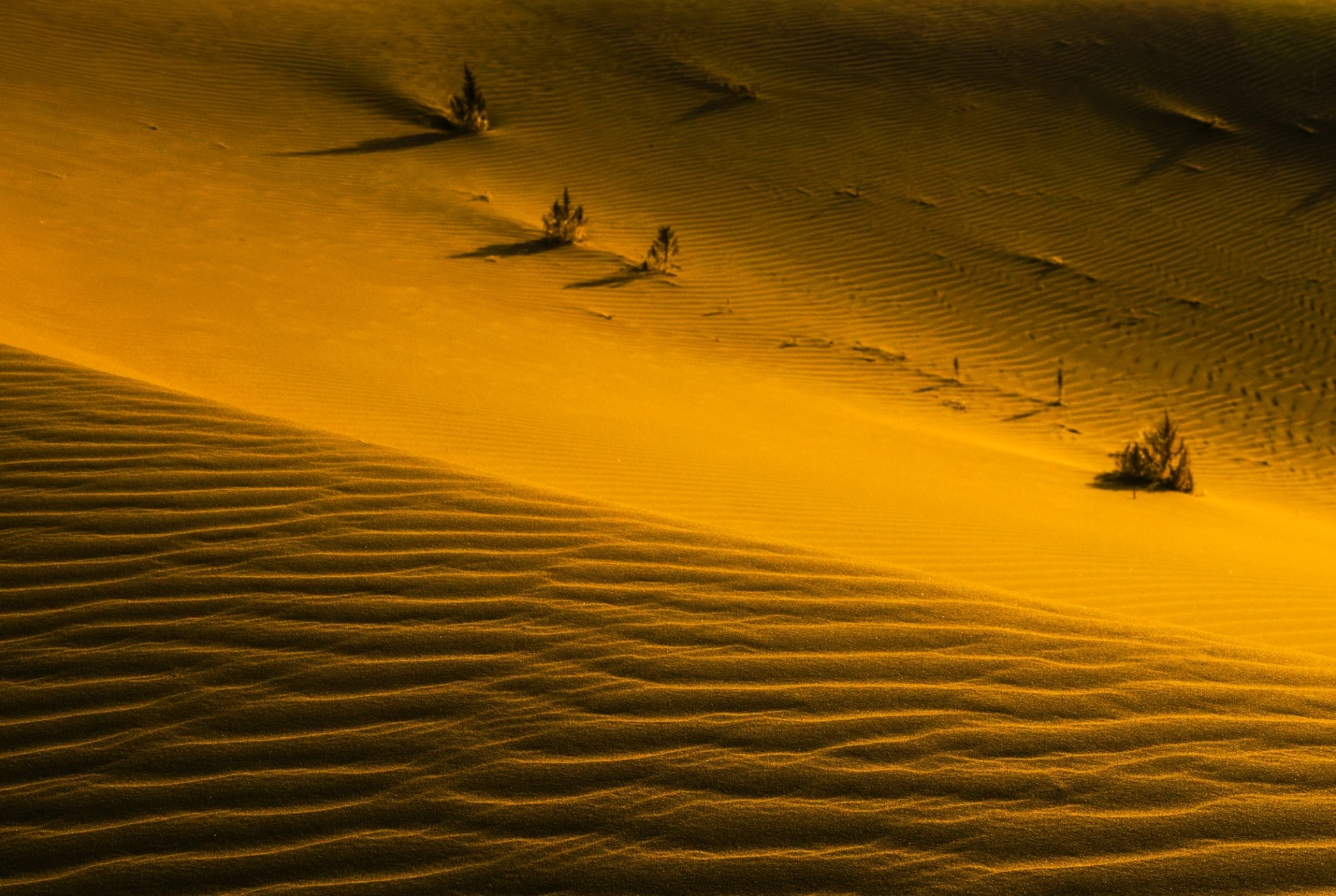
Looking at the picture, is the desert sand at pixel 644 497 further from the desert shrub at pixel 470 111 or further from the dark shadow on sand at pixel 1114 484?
the desert shrub at pixel 470 111

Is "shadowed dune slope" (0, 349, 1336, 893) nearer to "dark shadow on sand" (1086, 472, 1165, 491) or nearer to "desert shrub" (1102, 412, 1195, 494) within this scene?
"dark shadow on sand" (1086, 472, 1165, 491)

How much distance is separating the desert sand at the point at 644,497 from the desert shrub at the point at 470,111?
30cm

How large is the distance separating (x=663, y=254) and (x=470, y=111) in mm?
5901

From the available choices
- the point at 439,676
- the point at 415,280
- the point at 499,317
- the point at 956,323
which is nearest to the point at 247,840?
the point at 439,676

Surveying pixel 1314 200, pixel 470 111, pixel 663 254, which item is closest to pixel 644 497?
Result: pixel 663 254

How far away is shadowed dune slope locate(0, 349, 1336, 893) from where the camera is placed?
236 centimetres

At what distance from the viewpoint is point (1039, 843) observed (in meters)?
2.43

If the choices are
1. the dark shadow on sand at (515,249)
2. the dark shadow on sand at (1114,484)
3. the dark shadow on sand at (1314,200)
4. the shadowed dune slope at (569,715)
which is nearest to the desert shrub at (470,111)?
the dark shadow on sand at (515,249)

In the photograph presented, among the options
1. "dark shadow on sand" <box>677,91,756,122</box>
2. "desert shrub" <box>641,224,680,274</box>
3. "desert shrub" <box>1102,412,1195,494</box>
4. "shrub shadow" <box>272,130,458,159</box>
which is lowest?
"desert shrub" <box>1102,412,1195,494</box>

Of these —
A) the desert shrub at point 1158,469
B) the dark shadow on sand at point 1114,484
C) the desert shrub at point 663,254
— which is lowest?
the dark shadow on sand at point 1114,484

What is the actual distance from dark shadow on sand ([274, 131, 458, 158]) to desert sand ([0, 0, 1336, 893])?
173 millimetres

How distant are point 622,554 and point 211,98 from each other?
54.9ft

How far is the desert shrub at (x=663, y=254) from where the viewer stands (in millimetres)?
13766

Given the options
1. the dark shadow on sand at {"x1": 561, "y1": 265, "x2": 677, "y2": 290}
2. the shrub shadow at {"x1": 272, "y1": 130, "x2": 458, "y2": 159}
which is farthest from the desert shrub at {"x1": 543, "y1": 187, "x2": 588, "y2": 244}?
the shrub shadow at {"x1": 272, "y1": 130, "x2": 458, "y2": 159}
